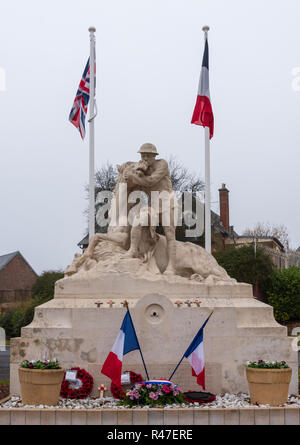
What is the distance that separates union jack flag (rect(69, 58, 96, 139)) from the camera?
1605 cm

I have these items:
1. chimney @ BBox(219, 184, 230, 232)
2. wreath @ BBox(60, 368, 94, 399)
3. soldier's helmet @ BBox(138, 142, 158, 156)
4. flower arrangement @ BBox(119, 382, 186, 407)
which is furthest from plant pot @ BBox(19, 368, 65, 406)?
chimney @ BBox(219, 184, 230, 232)

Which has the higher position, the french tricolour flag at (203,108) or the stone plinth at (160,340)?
the french tricolour flag at (203,108)

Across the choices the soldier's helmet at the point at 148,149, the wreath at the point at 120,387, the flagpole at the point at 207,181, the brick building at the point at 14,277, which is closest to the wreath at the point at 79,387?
the wreath at the point at 120,387

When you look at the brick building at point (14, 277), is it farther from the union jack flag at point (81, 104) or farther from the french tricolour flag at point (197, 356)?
the french tricolour flag at point (197, 356)

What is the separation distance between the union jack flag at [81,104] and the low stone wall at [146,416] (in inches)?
378

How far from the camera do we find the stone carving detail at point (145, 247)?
36.5ft

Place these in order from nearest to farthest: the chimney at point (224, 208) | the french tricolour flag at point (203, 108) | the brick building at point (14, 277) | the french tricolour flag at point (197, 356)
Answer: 1. the french tricolour flag at point (197, 356)
2. the french tricolour flag at point (203, 108)
3. the chimney at point (224, 208)
4. the brick building at point (14, 277)

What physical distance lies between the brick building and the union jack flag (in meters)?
23.4

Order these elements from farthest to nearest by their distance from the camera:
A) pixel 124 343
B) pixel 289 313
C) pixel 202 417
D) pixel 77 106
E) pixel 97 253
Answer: pixel 289 313
pixel 77 106
pixel 97 253
pixel 124 343
pixel 202 417

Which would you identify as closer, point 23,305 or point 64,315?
point 64,315
